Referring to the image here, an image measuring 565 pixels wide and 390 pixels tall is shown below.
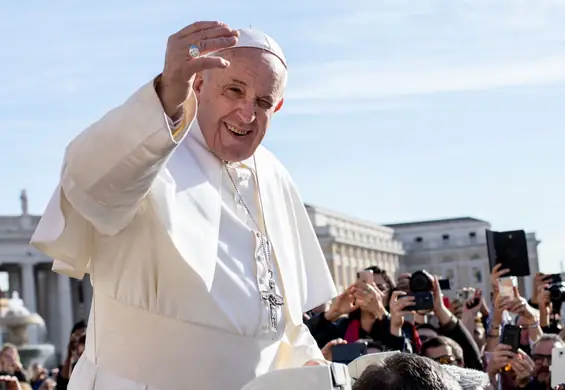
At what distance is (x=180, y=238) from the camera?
152 inches

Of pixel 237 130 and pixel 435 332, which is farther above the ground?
pixel 237 130

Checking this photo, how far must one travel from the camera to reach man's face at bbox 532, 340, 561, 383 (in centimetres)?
827

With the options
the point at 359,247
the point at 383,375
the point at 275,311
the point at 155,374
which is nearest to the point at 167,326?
the point at 155,374

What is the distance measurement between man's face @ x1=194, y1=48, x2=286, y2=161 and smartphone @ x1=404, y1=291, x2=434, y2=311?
3.91m

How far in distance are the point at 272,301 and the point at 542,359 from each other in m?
4.55

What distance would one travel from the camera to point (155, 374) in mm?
3885

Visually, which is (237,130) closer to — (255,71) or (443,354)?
(255,71)

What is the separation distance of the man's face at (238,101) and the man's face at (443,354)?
12.0 ft

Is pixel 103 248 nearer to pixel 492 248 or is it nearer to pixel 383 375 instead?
pixel 383 375

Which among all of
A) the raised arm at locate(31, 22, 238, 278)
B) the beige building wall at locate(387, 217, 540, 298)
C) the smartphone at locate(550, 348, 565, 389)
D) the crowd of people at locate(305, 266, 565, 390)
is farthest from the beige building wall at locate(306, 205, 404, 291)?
the raised arm at locate(31, 22, 238, 278)

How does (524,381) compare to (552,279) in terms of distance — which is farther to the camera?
(552,279)

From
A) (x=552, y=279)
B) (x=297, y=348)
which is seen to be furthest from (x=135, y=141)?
(x=552, y=279)

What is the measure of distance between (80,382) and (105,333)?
16 cm

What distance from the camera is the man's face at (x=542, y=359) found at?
827 centimetres
